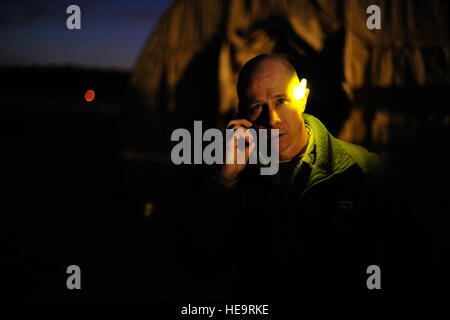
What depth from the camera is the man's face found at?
171 cm

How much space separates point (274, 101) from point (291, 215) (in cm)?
57

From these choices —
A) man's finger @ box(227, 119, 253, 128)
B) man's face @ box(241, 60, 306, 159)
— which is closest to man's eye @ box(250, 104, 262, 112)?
man's face @ box(241, 60, 306, 159)

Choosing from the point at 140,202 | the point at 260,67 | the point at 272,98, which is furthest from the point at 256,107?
the point at 140,202

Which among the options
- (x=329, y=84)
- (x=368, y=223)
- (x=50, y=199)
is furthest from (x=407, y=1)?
(x=50, y=199)

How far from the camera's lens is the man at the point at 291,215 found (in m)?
1.68

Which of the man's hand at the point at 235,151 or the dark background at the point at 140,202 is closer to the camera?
the man's hand at the point at 235,151

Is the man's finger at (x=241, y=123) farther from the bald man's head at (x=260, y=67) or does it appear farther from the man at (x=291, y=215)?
the bald man's head at (x=260, y=67)

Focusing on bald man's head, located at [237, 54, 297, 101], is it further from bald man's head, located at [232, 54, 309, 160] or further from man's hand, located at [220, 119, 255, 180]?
man's hand, located at [220, 119, 255, 180]

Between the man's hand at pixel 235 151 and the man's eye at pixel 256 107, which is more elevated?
the man's eye at pixel 256 107

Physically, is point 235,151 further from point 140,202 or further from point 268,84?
point 140,202

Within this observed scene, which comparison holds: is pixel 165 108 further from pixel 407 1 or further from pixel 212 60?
pixel 407 1

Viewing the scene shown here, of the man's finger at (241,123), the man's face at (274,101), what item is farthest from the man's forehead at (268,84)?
the man's finger at (241,123)

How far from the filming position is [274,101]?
5.67 feet

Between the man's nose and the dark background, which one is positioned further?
the dark background
